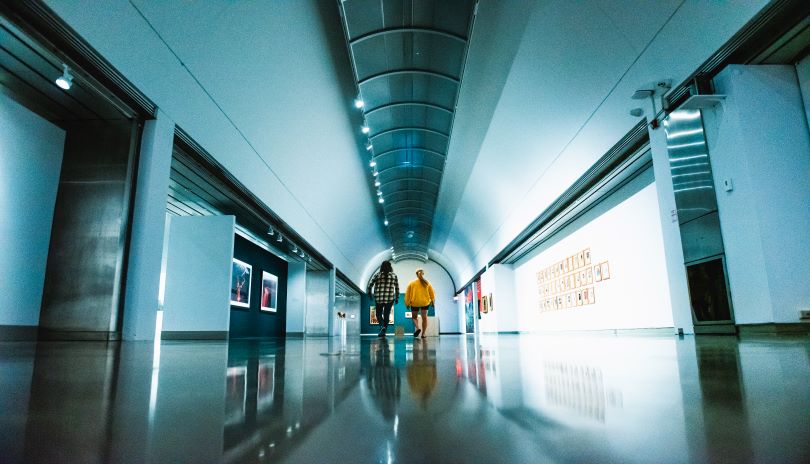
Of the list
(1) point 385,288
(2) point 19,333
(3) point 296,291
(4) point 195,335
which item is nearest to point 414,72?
(1) point 385,288

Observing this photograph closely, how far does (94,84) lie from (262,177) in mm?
5492

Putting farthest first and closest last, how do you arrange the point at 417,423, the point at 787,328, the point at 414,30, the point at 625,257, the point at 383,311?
the point at 383,311 < the point at 625,257 < the point at 414,30 < the point at 787,328 < the point at 417,423

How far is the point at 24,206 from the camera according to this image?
6.63 meters

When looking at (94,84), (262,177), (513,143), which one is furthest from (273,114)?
(513,143)

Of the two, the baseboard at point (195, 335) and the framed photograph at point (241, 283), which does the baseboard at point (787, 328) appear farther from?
the framed photograph at point (241, 283)

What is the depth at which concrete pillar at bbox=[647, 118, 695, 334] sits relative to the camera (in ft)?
25.1

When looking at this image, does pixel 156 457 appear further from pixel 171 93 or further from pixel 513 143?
pixel 513 143

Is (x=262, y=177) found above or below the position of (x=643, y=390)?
above

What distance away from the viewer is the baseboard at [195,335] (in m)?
9.88

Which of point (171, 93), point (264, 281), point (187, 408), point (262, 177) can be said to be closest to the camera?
point (187, 408)

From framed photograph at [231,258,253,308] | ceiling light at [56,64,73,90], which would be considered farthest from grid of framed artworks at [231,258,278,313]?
ceiling light at [56,64,73,90]

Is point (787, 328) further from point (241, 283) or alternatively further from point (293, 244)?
point (241, 283)

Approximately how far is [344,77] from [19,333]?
790 centimetres

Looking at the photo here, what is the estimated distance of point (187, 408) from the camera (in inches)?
35.3
